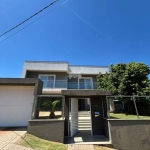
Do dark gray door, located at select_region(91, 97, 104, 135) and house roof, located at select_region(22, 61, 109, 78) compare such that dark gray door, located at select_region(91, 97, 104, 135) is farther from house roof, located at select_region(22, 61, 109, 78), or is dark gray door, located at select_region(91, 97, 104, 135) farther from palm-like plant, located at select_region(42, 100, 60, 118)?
house roof, located at select_region(22, 61, 109, 78)

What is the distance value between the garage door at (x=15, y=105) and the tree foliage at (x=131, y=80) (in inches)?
333

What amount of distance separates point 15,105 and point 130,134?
8005 millimetres

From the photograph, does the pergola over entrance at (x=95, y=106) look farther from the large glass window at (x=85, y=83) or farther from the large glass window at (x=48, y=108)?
the large glass window at (x=85, y=83)

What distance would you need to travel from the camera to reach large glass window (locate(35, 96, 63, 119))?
6.19 m

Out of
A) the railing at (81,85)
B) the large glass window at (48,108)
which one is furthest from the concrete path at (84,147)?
the railing at (81,85)

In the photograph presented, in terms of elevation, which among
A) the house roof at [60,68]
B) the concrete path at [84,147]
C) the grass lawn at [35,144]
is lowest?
the concrete path at [84,147]

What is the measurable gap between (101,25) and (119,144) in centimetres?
848

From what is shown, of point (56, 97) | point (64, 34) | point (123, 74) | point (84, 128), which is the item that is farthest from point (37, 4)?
point (123, 74)

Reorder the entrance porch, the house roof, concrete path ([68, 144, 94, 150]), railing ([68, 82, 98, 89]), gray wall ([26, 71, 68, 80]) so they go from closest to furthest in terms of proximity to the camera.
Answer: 1. concrete path ([68, 144, 94, 150])
2. the entrance porch
3. railing ([68, 82, 98, 89])
4. the house roof
5. gray wall ([26, 71, 68, 80])

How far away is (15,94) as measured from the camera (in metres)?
7.59

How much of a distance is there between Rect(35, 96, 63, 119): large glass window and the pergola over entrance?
612mm

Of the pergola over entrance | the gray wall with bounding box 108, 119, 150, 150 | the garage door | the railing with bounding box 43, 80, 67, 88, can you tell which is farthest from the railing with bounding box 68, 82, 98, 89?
the gray wall with bounding box 108, 119, 150, 150

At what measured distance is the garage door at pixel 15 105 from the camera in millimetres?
7125

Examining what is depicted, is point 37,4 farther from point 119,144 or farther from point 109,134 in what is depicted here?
point 119,144
